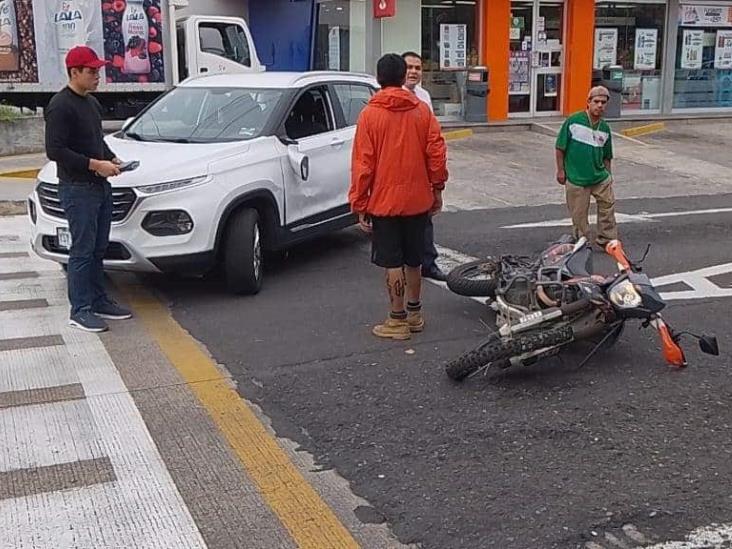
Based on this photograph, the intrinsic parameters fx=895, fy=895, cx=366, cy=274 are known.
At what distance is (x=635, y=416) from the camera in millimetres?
4691

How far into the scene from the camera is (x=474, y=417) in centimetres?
470

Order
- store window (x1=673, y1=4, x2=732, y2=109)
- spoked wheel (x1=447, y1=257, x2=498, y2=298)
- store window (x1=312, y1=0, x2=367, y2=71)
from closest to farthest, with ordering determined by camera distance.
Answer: spoked wheel (x1=447, y1=257, x2=498, y2=298)
store window (x1=312, y1=0, x2=367, y2=71)
store window (x1=673, y1=4, x2=732, y2=109)

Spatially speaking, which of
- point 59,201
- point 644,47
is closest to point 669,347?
point 59,201

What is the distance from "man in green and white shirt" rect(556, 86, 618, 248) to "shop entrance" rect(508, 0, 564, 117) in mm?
12335

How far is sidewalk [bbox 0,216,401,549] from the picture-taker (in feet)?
11.8

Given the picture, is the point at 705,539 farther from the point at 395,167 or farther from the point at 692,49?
the point at 692,49

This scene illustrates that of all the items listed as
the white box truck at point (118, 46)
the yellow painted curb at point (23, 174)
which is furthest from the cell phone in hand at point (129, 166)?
the white box truck at point (118, 46)

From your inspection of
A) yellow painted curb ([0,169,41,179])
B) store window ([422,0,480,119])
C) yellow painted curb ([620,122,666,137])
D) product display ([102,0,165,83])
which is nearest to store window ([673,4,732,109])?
yellow painted curb ([620,122,666,137])

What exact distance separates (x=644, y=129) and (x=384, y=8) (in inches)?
249

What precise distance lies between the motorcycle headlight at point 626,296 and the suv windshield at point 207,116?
11.6 ft

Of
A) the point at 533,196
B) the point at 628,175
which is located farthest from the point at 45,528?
the point at 628,175

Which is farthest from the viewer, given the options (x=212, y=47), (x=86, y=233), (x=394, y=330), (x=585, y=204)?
(x=212, y=47)

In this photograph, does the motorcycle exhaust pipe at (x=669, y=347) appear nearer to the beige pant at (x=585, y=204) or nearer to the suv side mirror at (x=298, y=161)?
the beige pant at (x=585, y=204)

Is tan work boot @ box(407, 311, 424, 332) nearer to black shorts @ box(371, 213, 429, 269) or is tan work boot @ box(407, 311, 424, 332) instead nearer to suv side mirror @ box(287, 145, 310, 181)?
black shorts @ box(371, 213, 429, 269)
